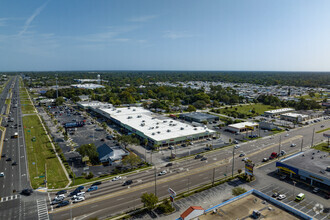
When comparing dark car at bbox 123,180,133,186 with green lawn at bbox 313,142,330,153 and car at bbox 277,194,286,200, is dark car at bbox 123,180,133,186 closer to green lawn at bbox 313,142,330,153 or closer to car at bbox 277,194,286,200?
car at bbox 277,194,286,200

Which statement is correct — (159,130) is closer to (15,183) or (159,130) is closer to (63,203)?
(63,203)

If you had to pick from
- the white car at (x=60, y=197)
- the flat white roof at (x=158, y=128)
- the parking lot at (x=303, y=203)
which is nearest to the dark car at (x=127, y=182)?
the white car at (x=60, y=197)

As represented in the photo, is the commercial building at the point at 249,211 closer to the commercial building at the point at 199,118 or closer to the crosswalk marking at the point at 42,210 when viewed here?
the crosswalk marking at the point at 42,210

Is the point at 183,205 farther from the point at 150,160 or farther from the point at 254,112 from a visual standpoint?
the point at 254,112

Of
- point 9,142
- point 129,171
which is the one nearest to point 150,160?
point 129,171

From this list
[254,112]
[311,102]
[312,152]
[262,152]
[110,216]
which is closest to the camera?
[110,216]

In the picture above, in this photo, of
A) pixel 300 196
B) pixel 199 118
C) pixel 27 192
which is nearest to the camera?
pixel 300 196

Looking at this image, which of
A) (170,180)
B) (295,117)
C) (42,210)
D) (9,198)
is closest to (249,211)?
(170,180)
